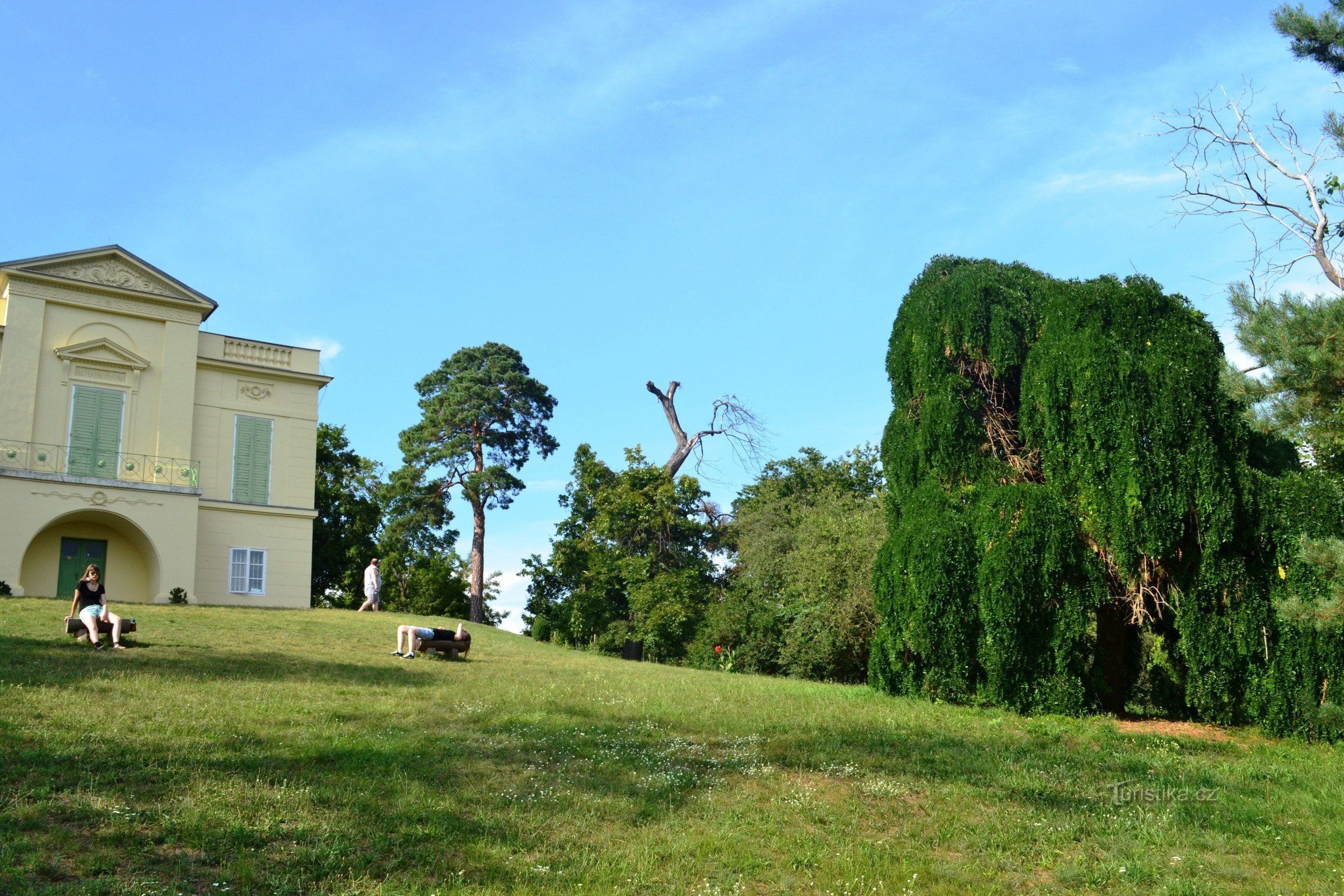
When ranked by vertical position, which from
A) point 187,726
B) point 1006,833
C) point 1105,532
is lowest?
point 1006,833

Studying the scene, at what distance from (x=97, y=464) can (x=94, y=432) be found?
0.87 m

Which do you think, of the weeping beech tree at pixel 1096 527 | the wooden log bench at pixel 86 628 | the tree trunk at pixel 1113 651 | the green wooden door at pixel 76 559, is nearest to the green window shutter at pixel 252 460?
the green wooden door at pixel 76 559

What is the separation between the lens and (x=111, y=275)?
28578mm

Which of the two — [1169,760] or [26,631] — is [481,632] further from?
[1169,760]

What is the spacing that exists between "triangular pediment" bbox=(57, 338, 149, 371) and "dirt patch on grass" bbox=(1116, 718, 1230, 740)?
26.0m

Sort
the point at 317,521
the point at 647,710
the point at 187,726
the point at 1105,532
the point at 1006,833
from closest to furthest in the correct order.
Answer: the point at 1006,833, the point at 187,726, the point at 647,710, the point at 1105,532, the point at 317,521

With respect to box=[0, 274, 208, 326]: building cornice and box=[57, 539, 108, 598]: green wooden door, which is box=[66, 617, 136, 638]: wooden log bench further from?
box=[0, 274, 208, 326]: building cornice

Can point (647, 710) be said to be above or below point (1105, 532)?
below

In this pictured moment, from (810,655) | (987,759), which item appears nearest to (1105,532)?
(987,759)

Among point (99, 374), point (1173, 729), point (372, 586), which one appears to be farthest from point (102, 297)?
point (1173, 729)

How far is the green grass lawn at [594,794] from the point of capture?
290 inches

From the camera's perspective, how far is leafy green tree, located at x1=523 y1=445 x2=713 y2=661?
97.8ft

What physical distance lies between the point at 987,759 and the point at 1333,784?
3.52 metres

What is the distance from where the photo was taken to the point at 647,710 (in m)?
13.2
